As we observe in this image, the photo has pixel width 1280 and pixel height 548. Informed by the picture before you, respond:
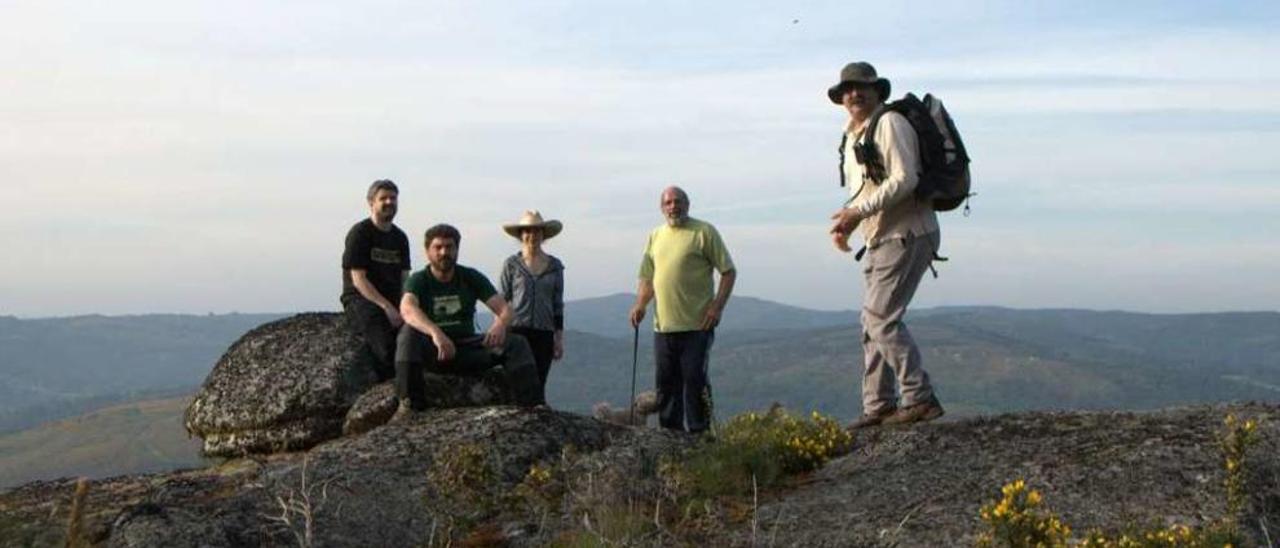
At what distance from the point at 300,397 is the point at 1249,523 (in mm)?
8493

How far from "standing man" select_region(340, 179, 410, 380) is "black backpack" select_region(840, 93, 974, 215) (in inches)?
172

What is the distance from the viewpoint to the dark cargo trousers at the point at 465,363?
35.0 ft

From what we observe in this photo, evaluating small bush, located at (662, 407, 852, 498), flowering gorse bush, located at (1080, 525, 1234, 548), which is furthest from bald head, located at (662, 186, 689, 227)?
flowering gorse bush, located at (1080, 525, 1234, 548)

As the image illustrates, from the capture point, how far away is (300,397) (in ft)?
41.1

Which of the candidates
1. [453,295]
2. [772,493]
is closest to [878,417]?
[772,493]

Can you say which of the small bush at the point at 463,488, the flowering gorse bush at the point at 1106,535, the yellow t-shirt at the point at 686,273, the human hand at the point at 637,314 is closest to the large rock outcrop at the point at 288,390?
the human hand at the point at 637,314

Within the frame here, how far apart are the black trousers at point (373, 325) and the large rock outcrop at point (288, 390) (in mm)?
514

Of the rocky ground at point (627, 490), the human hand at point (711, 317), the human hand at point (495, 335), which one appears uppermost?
the human hand at point (711, 317)

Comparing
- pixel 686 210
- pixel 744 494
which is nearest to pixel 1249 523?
pixel 744 494

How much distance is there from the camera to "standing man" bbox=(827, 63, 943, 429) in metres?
9.00

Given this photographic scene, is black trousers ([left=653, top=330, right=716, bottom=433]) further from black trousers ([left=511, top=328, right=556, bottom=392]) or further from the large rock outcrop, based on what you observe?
the large rock outcrop

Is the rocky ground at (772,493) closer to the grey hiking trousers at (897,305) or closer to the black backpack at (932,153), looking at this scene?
the grey hiking trousers at (897,305)

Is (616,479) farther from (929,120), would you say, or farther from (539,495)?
(929,120)

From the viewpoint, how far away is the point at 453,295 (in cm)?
1095
